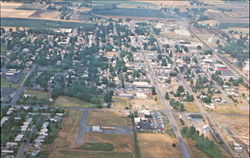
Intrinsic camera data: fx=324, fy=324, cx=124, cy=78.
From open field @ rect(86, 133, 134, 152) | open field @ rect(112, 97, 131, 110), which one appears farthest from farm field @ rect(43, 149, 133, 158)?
open field @ rect(112, 97, 131, 110)

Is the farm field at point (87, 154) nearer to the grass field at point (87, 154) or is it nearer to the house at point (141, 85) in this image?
the grass field at point (87, 154)

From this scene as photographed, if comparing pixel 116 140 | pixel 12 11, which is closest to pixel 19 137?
pixel 116 140

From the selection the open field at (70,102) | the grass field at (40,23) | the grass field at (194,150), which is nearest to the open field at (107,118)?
the open field at (70,102)

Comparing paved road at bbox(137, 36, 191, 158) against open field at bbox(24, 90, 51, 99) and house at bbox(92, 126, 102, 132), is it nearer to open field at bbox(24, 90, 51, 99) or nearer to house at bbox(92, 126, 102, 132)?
house at bbox(92, 126, 102, 132)

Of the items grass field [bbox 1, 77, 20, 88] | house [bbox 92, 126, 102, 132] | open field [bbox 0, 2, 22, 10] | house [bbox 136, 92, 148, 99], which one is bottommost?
house [bbox 92, 126, 102, 132]

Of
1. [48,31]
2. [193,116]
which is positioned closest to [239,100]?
[193,116]

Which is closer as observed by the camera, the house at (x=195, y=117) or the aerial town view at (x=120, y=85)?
the aerial town view at (x=120, y=85)
